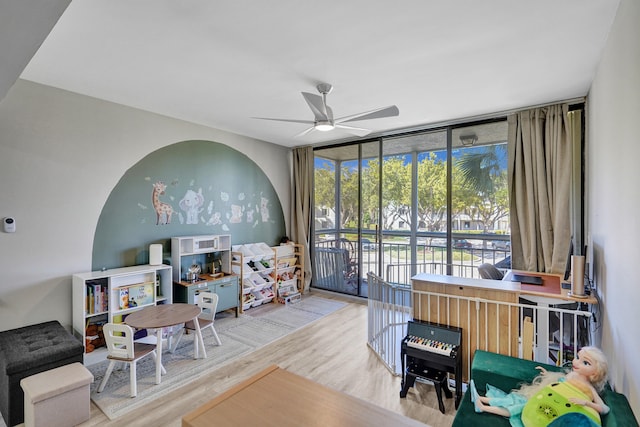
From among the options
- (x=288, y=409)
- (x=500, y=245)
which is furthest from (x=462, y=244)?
(x=288, y=409)

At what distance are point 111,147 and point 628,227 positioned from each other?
4557 millimetres

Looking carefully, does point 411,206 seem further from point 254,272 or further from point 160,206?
point 160,206

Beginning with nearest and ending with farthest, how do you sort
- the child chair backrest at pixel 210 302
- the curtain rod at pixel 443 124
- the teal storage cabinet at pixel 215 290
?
the curtain rod at pixel 443 124 < the child chair backrest at pixel 210 302 < the teal storage cabinet at pixel 215 290

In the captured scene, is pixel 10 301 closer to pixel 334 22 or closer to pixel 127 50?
pixel 127 50

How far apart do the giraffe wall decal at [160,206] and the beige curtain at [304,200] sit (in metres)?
2.35

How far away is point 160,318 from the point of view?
2.89 m

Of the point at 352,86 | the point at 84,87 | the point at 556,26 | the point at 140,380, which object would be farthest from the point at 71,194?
the point at 556,26

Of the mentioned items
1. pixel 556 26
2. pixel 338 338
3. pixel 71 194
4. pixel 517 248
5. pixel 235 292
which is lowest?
pixel 338 338

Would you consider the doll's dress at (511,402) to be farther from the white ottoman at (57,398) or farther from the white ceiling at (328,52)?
the white ottoman at (57,398)

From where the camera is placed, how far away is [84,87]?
3.02 meters

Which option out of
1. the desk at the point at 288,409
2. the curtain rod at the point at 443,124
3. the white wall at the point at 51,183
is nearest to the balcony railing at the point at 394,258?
the curtain rod at the point at 443,124

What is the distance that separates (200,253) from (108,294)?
1259 millimetres

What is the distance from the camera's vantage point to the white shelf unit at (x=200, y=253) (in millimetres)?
3998

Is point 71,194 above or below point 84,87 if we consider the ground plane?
below
